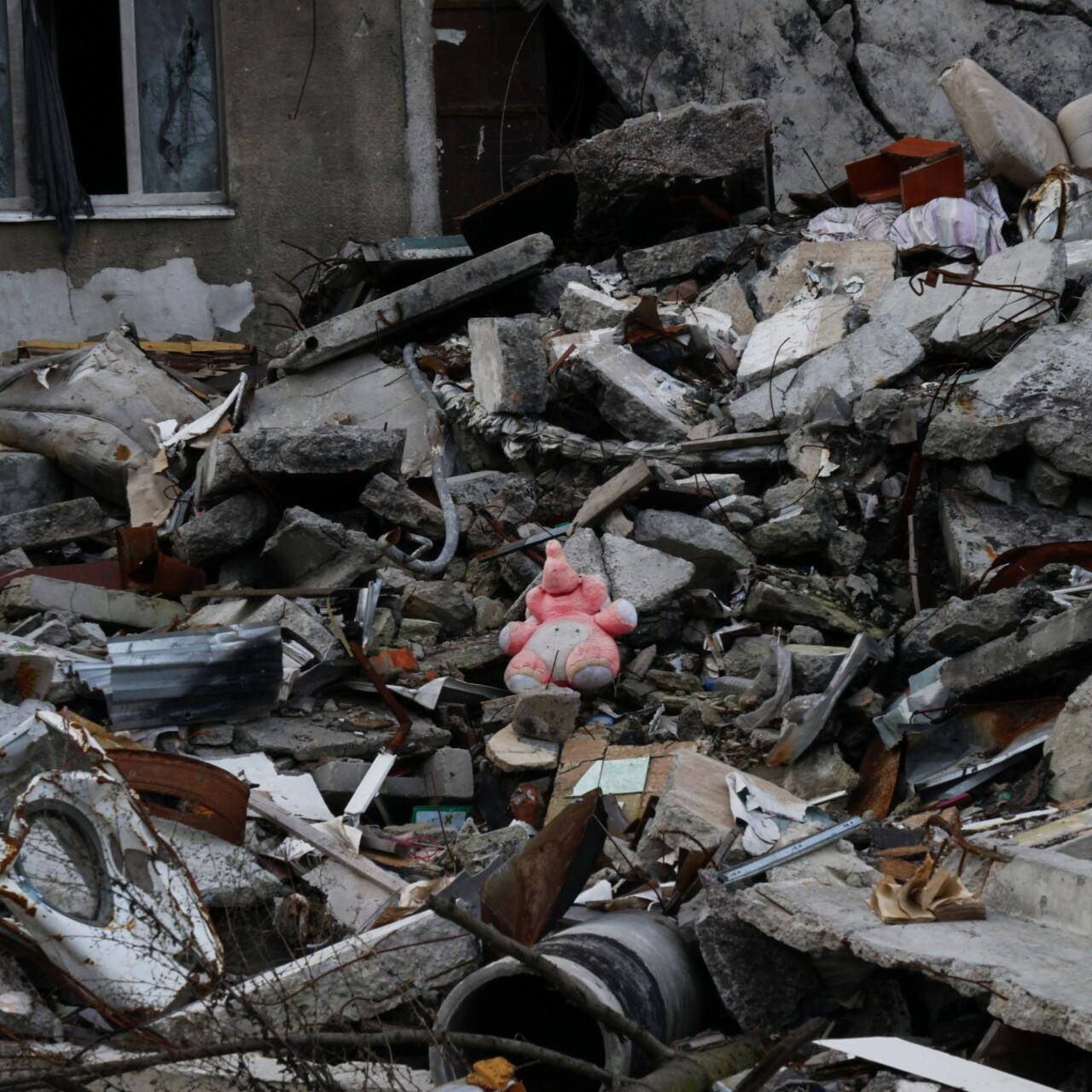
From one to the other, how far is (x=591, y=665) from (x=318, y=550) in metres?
1.48

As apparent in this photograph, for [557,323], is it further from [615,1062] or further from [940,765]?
[615,1062]

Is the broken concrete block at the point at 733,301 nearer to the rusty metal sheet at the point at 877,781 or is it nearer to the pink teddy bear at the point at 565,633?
the pink teddy bear at the point at 565,633

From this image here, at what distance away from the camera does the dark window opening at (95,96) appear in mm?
11039

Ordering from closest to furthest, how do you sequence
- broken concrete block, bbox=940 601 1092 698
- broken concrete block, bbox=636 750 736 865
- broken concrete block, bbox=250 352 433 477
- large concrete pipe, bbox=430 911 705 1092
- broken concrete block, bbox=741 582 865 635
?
large concrete pipe, bbox=430 911 705 1092 < broken concrete block, bbox=636 750 736 865 < broken concrete block, bbox=940 601 1092 698 < broken concrete block, bbox=741 582 865 635 < broken concrete block, bbox=250 352 433 477

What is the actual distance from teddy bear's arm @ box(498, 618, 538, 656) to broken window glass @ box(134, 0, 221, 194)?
5559 mm

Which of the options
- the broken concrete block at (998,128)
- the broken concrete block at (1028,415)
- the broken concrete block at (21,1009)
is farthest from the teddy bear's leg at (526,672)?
the broken concrete block at (998,128)

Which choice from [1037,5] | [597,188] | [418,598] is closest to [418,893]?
[418,598]

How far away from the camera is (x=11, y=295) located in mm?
10500

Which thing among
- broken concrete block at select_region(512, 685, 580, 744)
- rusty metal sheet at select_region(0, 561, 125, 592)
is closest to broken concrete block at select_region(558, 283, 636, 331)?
rusty metal sheet at select_region(0, 561, 125, 592)

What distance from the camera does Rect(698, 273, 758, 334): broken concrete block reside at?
872cm

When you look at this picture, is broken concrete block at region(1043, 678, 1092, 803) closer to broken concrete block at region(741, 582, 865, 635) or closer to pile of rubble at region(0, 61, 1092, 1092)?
pile of rubble at region(0, 61, 1092, 1092)

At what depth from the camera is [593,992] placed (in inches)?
141

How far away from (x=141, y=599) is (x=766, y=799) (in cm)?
315

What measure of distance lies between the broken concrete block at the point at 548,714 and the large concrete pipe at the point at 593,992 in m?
1.79
